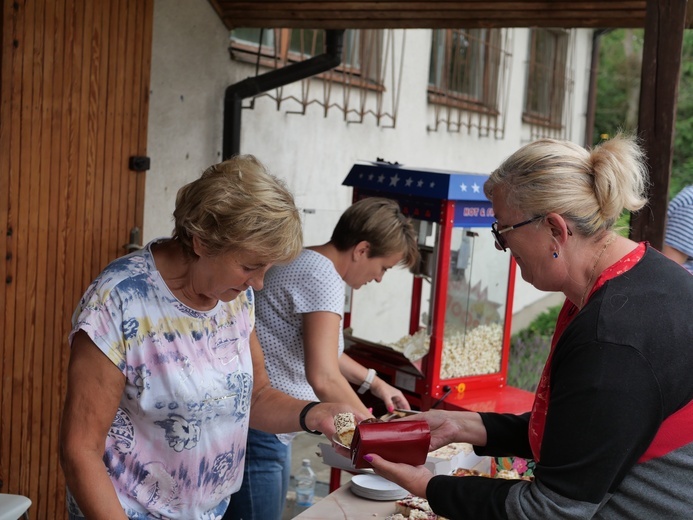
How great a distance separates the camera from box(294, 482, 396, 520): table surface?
2506mm

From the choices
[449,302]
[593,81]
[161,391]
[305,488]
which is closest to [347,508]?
[161,391]

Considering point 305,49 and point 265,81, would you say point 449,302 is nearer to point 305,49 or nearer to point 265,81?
point 265,81

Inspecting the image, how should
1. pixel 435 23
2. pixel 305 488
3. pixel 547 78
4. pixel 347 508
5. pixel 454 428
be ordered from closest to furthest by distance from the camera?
pixel 454 428 → pixel 347 508 → pixel 435 23 → pixel 305 488 → pixel 547 78

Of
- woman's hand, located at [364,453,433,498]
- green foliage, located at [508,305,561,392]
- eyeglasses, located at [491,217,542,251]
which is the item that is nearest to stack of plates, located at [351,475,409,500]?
woman's hand, located at [364,453,433,498]

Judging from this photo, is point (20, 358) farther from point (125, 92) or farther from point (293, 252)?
point (293, 252)

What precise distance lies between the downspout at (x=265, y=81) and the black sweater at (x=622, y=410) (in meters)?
3.29

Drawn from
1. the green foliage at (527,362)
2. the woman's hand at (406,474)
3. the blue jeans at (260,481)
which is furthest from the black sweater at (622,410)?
the green foliage at (527,362)

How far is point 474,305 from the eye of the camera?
4.30 m

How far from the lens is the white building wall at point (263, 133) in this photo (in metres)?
4.43

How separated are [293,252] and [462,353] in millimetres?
2335

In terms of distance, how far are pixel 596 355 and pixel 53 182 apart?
9.04ft

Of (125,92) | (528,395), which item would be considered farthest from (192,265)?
(528,395)

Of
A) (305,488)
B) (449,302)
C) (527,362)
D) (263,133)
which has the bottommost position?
(305,488)

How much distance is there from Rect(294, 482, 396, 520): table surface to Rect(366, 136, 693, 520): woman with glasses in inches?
Answer: 23.6
